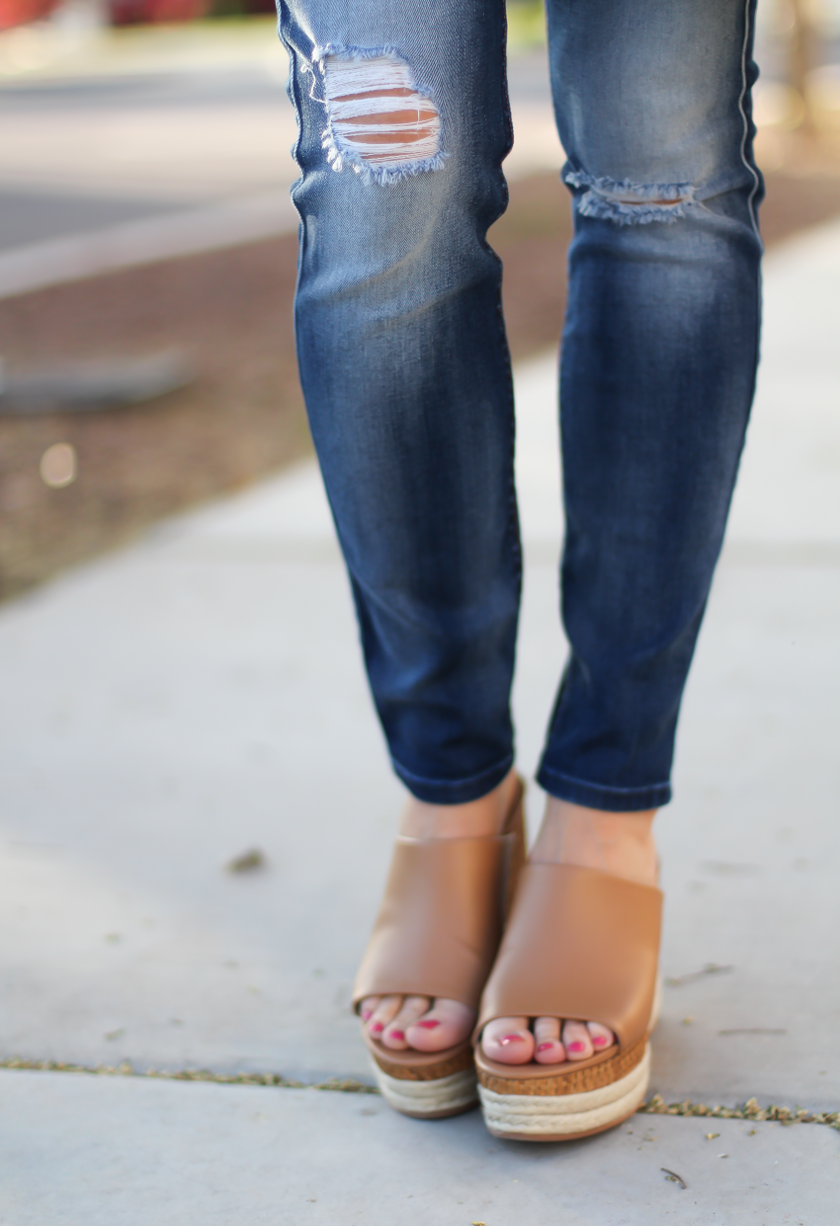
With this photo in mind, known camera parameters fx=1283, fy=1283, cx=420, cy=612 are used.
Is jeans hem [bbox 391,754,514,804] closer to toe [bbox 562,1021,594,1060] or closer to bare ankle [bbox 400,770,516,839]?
bare ankle [bbox 400,770,516,839]

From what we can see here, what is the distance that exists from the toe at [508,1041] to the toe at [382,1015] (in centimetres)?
8

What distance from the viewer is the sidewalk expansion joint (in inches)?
36.2

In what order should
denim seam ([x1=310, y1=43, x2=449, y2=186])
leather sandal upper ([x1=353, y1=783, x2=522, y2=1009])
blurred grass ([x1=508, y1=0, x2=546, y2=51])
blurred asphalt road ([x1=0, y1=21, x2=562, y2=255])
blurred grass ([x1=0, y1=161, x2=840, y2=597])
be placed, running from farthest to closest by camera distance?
blurred grass ([x1=508, y1=0, x2=546, y2=51]), blurred asphalt road ([x1=0, y1=21, x2=562, y2=255]), blurred grass ([x1=0, y1=161, x2=840, y2=597]), leather sandal upper ([x1=353, y1=783, x2=522, y2=1009]), denim seam ([x1=310, y1=43, x2=449, y2=186])

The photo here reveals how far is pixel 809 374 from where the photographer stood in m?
3.18

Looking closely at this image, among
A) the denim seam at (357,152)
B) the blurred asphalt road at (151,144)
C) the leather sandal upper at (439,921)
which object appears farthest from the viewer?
the blurred asphalt road at (151,144)

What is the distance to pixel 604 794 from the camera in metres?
1.02

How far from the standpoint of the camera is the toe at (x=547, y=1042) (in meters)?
0.90

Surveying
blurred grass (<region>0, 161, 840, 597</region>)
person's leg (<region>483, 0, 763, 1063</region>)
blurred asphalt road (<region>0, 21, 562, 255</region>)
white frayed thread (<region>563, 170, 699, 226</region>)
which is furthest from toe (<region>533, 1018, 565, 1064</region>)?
blurred asphalt road (<region>0, 21, 562, 255</region>)

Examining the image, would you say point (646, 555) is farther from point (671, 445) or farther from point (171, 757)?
point (171, 757)

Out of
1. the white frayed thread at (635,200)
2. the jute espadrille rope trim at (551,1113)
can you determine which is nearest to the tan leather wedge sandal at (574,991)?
the jute espadrille rope trim at (551,1113)

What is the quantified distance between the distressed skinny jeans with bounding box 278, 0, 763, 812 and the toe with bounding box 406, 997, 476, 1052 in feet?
0.54

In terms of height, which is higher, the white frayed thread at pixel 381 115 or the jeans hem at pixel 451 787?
the white frayed thread at pixel 381 115

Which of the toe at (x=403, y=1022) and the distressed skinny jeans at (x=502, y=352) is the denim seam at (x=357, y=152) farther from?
the toe at (x=403, y=1022)

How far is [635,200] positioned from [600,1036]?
61cm
